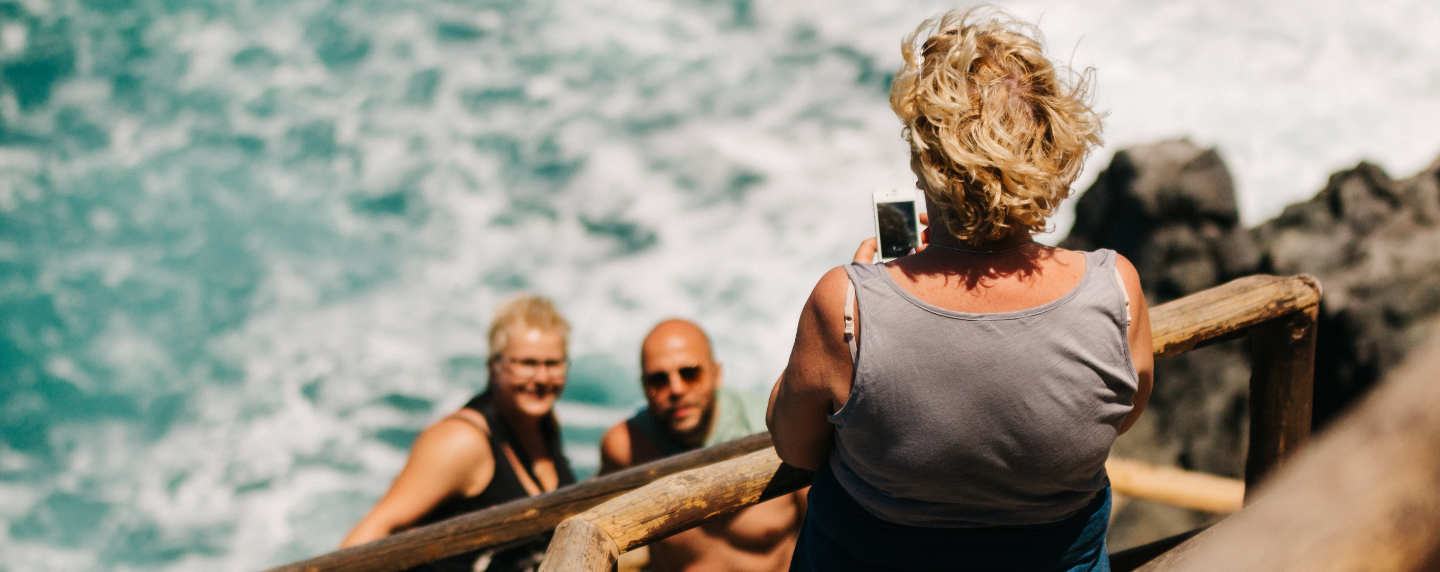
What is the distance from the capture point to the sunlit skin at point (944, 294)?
3.30 ft

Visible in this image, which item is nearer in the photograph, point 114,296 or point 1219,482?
point 1219,482

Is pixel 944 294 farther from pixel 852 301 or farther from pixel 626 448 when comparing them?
pixel 626 448

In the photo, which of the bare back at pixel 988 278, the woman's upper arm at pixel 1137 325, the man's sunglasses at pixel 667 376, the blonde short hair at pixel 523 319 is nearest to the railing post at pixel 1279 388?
the woman's upper arm at pixel 1137 325

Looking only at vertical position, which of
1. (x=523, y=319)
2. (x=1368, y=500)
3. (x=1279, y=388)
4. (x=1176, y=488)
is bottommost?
(x=1176, y=488)

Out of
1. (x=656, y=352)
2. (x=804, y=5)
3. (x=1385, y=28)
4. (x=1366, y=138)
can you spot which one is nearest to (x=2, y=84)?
(x=804, y=5)

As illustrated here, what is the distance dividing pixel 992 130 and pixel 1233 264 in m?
6.02

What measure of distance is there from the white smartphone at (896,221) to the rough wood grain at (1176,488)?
248cm

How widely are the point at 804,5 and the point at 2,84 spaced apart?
475 inches

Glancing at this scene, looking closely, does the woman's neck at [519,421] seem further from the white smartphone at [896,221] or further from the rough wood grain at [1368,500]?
the rough wood grain at [1368,500]

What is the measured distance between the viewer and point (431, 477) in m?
2.44

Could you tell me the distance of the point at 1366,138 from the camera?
10.7 meters

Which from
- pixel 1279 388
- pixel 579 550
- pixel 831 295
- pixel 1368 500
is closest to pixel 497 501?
pixel 579 550

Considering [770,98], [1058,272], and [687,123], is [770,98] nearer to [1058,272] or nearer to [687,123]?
[687,123]

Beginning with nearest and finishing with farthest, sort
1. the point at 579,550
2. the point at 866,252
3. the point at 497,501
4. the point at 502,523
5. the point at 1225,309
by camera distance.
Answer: the point at 579,550, the point at 866,252, the point at 1225,309, the point at 502,523, the point at 497,501
